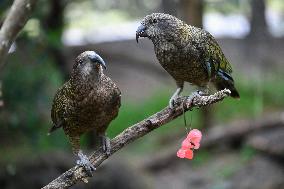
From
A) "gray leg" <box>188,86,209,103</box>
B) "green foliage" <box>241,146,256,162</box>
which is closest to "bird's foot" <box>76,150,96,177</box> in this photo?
"gray leg" <box>188,86,209,103</box>

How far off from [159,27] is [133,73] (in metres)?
11.3

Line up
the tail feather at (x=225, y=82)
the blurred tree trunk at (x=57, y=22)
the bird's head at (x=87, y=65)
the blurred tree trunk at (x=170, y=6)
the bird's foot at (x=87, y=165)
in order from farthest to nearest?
the blurred tree trunk at (x=170, y=6), the blurred tree trunk at (x=57, y=22), the tail feather at (x=225, y=82), the bird's foot at (x=87, y=165), the bird's head at (x=87, y=65)

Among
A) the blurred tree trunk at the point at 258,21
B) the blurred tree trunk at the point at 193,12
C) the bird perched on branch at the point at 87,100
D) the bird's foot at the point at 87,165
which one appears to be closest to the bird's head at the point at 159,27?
the bird perched on branch at the point at 87,100

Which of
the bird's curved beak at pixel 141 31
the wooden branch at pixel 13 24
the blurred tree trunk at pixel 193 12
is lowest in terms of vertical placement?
the blurred tree trunk at pixel 193 12

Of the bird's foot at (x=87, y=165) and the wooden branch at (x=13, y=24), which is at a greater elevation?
the wooden branch at (x=13, y=24)

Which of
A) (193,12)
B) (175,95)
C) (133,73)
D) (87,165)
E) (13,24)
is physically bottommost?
(133,73)

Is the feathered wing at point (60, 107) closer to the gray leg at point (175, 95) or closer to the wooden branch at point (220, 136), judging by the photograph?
the gray leg at point (175, 95)

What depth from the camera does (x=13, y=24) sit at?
362cm

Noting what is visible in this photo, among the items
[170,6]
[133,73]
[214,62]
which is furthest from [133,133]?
[170,6]

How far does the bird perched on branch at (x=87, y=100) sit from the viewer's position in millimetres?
3805

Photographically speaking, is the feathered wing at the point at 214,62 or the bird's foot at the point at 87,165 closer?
the bird's foot at the point at 87,165

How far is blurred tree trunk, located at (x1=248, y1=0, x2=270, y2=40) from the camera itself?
1430 centimetres

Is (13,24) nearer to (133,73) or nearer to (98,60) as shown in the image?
(98,60)

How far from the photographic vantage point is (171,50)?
4117 mm
